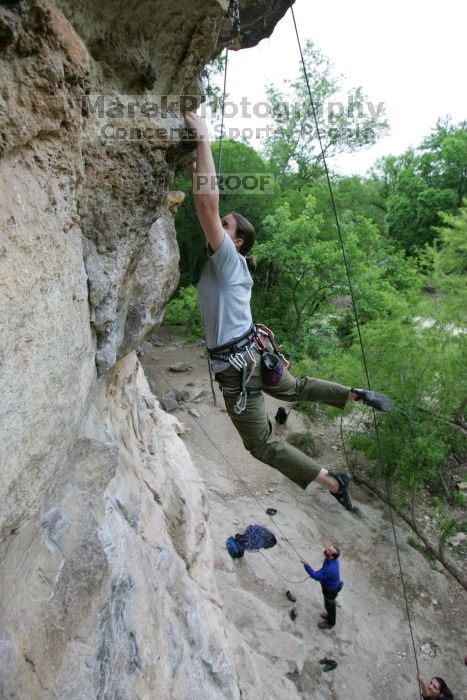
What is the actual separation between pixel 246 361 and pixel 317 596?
210 inches

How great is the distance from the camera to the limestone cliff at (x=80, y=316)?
5.63ft

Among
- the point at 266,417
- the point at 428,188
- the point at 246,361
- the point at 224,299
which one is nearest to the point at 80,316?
the point at 224,299

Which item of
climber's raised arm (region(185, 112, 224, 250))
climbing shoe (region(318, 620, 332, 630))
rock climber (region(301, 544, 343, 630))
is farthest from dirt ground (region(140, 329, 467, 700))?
climber's raised arm (region(185, 112, 224, 250))

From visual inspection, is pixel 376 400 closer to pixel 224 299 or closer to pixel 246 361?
pixel 246 361

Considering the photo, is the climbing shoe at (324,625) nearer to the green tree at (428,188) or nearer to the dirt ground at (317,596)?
the dirt ground at (317,596)

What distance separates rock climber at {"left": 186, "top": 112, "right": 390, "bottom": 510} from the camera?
358 centimetres

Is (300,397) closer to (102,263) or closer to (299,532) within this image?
(102,263)

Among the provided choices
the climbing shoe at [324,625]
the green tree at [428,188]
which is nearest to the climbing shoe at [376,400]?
the climbing shoe at [324,625]

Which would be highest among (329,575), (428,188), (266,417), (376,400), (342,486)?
(428,188)

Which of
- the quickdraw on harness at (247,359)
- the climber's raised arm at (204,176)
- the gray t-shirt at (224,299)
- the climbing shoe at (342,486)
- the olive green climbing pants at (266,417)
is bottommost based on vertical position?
the climbing shoe at (342,486)

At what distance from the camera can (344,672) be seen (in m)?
6.18

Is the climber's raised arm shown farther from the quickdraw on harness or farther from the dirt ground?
the dirt ground

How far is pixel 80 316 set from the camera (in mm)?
2295

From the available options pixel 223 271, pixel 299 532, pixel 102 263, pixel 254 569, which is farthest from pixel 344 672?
pixel 102 263
